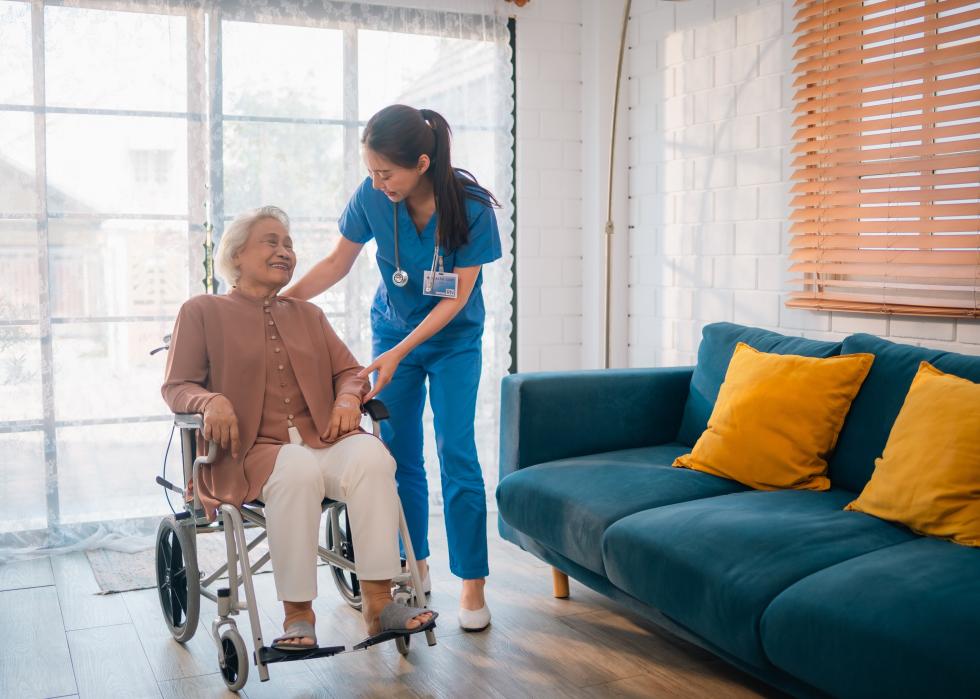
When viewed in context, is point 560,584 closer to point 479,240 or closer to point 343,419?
point 343,419

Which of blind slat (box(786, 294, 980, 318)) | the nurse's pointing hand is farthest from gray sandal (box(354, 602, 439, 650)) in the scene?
blind slat (box(786, 294, 980, 318))

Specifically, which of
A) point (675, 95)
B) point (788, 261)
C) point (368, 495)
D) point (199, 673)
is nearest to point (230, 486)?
point (368, 495)

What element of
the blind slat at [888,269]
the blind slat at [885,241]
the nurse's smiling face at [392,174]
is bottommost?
the blind slat at [888,269]

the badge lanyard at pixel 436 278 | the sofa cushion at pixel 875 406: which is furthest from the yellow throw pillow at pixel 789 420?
the badge lanyard at pixel 436 278

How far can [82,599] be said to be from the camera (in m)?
3.08

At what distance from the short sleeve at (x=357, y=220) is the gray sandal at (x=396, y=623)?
114cm

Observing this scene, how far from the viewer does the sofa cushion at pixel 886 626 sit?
1644 mm

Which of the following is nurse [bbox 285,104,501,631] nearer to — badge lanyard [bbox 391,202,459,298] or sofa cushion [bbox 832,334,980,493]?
badge lanyard [bbox 391,202,459,298]

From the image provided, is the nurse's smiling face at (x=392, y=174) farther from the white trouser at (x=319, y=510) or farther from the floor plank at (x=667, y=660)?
the floor plank at (x=667, y=660)

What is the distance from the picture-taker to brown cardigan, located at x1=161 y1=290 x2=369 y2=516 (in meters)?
2.45

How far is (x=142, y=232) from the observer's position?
3.68 meters

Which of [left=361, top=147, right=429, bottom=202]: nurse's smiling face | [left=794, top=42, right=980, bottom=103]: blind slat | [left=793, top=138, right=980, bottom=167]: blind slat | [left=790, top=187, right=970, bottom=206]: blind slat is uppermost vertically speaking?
[left=794, top=42, right=980, bottom=103]: blind slat

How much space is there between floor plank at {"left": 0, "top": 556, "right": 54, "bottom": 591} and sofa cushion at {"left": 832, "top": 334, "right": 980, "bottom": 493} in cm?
251

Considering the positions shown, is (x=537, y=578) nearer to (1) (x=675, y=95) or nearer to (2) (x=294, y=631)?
(2) (x=294, y=631)
